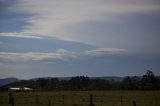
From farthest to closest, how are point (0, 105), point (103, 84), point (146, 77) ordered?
point (103, 84), point (146, 77), point (0, 105)

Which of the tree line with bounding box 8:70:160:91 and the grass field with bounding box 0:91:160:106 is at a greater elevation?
the tree line with bounding box 8:70:160:91

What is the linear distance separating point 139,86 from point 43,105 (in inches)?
4301

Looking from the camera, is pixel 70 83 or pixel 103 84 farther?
pixel 70 83

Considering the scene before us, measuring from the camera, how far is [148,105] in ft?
143

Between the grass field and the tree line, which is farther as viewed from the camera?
the tree line

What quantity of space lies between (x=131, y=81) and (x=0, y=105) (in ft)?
405

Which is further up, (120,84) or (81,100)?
(120,84)

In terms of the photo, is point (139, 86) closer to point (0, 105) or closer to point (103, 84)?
point (103, 84)

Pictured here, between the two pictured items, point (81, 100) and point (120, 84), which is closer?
point (81, 100)

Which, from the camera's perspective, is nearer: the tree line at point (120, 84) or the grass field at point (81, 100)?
the grass field at point (81, 100)

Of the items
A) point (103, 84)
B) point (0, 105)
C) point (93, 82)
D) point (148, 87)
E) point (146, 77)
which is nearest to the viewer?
point (0, 105)

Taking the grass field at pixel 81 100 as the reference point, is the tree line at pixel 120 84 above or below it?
above

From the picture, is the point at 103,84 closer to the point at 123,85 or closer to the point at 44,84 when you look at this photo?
the point at 123,85

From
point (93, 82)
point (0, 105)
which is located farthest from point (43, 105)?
point (93, 82)
